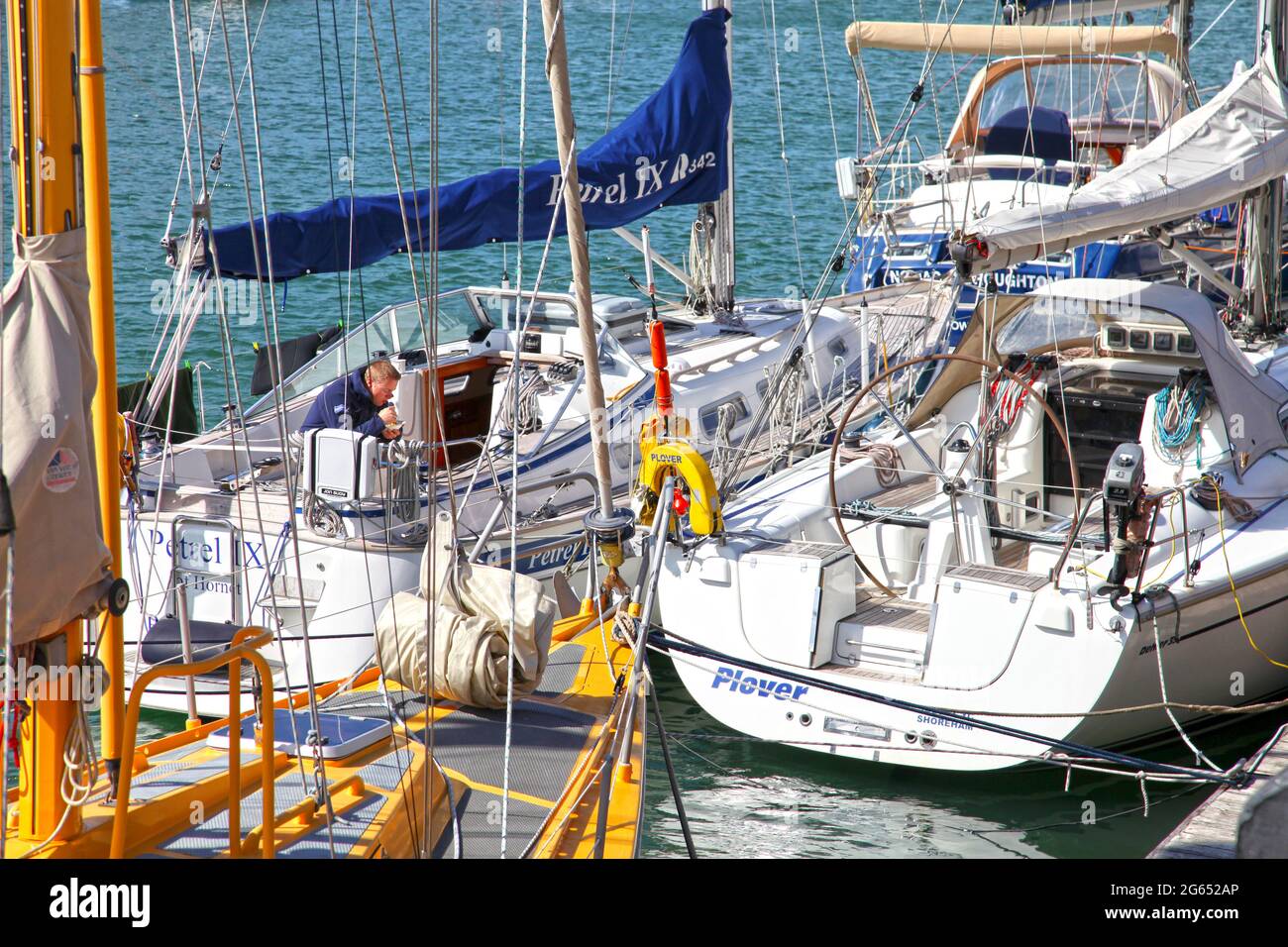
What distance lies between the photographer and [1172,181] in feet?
30.5

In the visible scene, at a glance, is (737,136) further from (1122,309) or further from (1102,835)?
(1102,835)

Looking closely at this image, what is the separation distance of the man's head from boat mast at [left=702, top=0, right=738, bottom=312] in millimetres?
3668

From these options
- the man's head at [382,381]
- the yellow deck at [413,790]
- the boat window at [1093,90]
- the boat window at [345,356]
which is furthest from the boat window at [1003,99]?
the yellow deck at [413,790]

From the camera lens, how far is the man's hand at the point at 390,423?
9000mm

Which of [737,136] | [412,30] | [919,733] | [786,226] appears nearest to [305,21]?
[412,30]

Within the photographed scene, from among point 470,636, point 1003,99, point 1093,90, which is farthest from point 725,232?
point 470,636

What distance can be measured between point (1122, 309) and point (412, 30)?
22444mm

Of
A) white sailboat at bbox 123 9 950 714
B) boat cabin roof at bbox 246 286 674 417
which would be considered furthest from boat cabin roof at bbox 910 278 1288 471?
boat cabin roof at bbox 246 286 674 417

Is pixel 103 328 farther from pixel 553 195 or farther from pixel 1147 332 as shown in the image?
pixel 1147 332

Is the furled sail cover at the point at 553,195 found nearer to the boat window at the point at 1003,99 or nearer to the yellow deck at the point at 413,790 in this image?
the yellow deck at the point at 413,790

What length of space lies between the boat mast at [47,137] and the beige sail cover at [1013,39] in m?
12.1

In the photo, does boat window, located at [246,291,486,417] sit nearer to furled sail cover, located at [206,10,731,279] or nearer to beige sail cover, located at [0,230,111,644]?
furled sail cover, located at [206,10,731,279]

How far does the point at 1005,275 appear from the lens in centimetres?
1397
